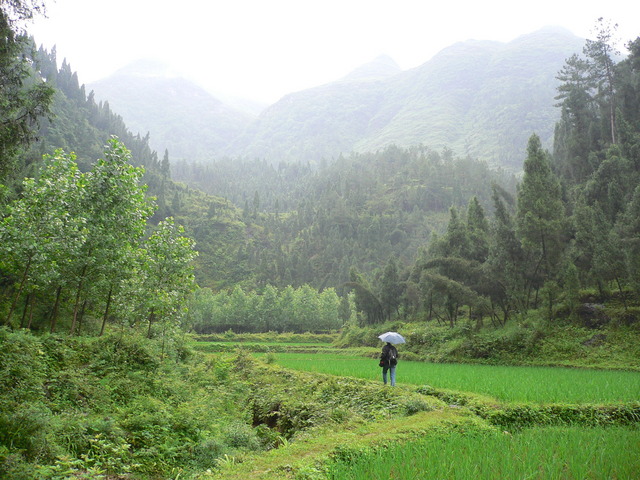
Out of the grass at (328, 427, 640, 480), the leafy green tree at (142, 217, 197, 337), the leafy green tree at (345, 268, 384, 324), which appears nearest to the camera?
the grass at (328, 427, 640, 480)

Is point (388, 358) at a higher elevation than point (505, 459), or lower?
higher

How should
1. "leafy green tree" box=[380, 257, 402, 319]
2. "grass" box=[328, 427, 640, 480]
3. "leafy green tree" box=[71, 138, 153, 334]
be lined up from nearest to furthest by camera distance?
"grass" box=[328, 427, 640, 480] → "leafy green tree" box=[71, 138, 153, 334] → "leafy green tree" box=[380, 257, 402, 319]

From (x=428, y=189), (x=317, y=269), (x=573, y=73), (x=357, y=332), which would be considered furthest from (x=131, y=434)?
(x=428, y=189)

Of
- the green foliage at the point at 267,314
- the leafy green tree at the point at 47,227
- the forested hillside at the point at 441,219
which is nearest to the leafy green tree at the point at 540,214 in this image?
the forested hillside at the point at 441,219

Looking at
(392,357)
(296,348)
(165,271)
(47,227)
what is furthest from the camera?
(296,348)

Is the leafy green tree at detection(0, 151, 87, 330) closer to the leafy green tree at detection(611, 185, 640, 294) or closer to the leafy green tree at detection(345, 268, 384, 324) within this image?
the leafy green tree at detection(611, 185, 640, 294)

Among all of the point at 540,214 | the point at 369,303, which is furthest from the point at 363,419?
the point at 369,303

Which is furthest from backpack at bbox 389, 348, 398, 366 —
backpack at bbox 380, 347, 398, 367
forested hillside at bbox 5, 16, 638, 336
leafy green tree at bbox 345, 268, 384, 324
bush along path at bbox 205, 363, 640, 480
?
leafy green tree at bbox 345, 268, 384, 324

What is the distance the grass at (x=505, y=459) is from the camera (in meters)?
6.25

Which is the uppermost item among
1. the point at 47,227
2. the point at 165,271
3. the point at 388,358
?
the point at 47,227

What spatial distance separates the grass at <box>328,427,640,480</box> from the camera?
20.5 ft

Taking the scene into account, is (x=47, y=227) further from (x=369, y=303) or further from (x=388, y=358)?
(x=369, y=303)

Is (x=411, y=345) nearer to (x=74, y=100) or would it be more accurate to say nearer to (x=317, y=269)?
(x=317, y=269)

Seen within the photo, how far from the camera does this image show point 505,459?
6875 millimetres
